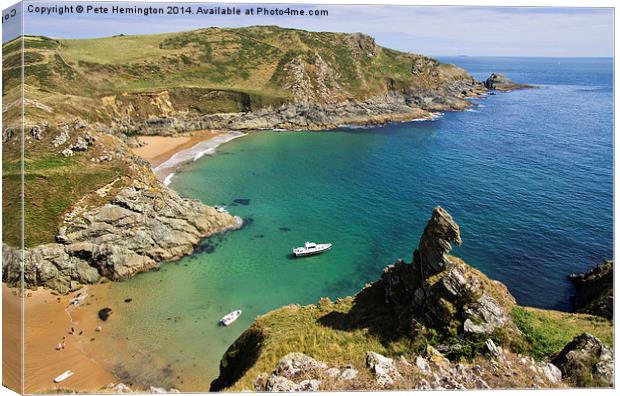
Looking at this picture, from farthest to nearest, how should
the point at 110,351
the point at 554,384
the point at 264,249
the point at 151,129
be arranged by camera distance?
1. the point at 151,129
2. the point at 264,249
3. the point at 110,351
4. the point at 554,384

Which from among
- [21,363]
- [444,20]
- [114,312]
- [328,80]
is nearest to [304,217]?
[114,312]

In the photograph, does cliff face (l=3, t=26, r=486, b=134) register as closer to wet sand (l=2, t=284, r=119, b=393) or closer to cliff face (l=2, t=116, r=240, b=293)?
cliff face (l=2, t=116, r=240, b=293)

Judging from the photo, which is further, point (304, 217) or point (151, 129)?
point (151, 129)

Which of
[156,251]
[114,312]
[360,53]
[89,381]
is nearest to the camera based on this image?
[89,381]

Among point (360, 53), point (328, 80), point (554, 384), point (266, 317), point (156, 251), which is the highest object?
point (360, 53)

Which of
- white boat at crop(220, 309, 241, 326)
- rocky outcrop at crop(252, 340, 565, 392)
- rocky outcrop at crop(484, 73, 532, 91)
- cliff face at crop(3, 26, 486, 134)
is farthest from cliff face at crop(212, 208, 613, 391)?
rocky outcrop at crop(484, 73, 532, 91)

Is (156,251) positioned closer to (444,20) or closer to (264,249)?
(264,249)
